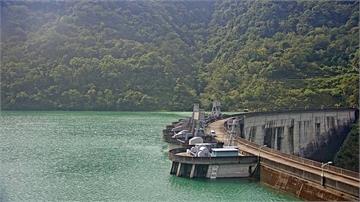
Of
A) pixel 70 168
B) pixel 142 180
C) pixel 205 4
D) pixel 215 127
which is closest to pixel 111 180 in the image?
pixel 142 180

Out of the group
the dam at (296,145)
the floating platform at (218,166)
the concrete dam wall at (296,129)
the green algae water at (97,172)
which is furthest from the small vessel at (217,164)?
the concrete dam wall at (296,129)

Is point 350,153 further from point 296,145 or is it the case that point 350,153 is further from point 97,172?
point 97,172

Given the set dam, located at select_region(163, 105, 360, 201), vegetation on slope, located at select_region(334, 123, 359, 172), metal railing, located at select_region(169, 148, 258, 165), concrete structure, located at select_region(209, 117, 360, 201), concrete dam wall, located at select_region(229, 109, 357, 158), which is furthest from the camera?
concrete dam wall, located at select_region(229, 109, 357, 158)

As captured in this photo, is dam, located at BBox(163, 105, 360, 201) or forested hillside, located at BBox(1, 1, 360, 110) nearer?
dam, located at BBox(163, 105, 360, 201)

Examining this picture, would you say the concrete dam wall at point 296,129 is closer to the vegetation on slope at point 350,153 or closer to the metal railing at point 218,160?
the vegetation on slope at point 350,153

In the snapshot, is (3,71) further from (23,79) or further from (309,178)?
(309,178)

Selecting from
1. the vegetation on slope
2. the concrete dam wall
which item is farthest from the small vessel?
the vegetation on slope

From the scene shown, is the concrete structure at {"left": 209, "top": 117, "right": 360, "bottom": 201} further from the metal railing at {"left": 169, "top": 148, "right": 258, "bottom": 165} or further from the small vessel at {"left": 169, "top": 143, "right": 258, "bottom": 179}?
the small vessel at {"left": 169, "top": 143, "right": 258, "bottom": 179}
